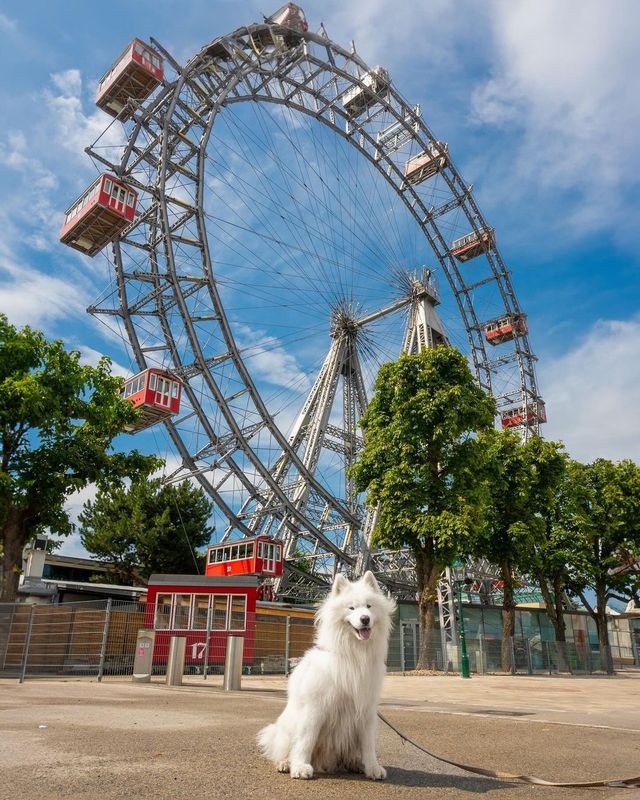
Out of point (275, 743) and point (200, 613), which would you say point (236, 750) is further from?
point (200, 613)

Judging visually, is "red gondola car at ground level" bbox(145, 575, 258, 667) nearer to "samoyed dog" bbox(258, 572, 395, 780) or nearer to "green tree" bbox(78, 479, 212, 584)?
"samoyed dog" bbox(258, 572, 395, 780)

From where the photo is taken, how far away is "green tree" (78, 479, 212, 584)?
4297 centimetres

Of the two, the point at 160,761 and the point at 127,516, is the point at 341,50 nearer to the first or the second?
the point at 127,516

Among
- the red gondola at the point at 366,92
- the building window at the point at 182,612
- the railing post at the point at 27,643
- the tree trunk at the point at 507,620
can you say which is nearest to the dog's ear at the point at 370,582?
the railing post at the point at 27,643

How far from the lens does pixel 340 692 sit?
4078mm

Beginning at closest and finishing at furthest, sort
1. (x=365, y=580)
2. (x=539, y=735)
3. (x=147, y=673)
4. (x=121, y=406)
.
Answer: (x=365, y=580)
(x=539, y=735)
(x=147, y=673)
(x=121, y=406)

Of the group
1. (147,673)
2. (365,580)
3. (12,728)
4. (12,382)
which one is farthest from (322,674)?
(12,382)

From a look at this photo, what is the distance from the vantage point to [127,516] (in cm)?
4409

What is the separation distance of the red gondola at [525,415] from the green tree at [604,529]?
2002 centimetres

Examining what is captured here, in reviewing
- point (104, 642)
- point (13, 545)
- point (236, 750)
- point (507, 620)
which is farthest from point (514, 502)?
point (236, 750)

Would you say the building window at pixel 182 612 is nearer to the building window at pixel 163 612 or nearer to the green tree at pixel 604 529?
the building window at pixel 163 612

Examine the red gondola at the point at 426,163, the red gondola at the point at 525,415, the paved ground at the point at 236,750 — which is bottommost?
the paved ground at the point at 236,750

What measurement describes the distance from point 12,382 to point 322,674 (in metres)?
17.1

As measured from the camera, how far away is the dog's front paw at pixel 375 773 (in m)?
4.09
